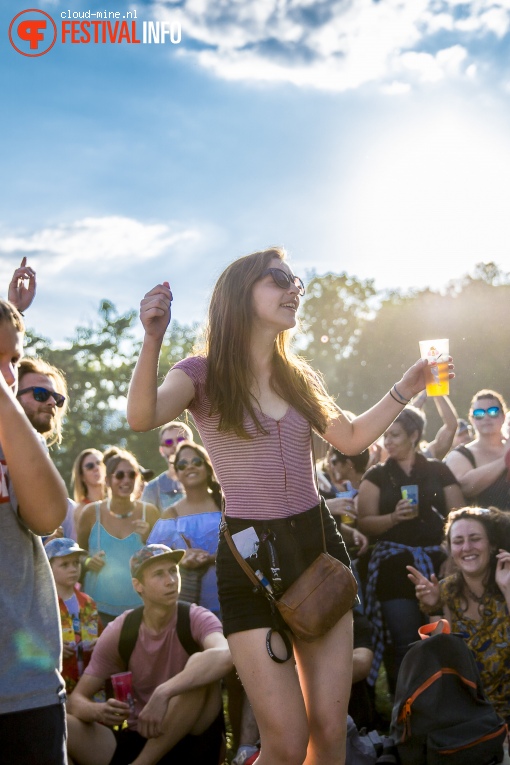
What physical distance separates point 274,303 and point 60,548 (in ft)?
9.91

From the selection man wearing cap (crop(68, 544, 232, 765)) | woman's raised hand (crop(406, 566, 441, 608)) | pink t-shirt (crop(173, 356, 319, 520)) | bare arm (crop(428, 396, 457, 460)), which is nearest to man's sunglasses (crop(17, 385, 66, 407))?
pink t-shirt (crop(173, 356, 319, 520))

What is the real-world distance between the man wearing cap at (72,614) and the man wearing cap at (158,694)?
37cm

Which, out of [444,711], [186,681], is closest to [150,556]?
[186,681]

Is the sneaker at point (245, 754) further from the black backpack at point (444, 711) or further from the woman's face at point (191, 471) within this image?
the woman's face at point (191, 471)

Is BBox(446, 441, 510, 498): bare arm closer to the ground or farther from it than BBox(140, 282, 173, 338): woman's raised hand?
closer to the ground

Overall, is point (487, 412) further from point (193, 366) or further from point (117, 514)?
point (193, 366)

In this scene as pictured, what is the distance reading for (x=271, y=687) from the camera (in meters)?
2.60

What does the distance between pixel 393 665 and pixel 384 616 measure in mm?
321

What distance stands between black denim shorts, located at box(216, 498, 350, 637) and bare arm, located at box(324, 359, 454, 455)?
390mm

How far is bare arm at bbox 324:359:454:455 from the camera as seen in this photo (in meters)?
3.13

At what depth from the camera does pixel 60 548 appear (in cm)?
536

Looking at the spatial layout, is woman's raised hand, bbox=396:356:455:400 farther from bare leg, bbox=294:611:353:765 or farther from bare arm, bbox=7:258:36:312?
bare arm, bbox=7:258:36:312

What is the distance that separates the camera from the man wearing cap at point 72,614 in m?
5.02

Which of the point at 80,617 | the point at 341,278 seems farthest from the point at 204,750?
the point at 341,278
